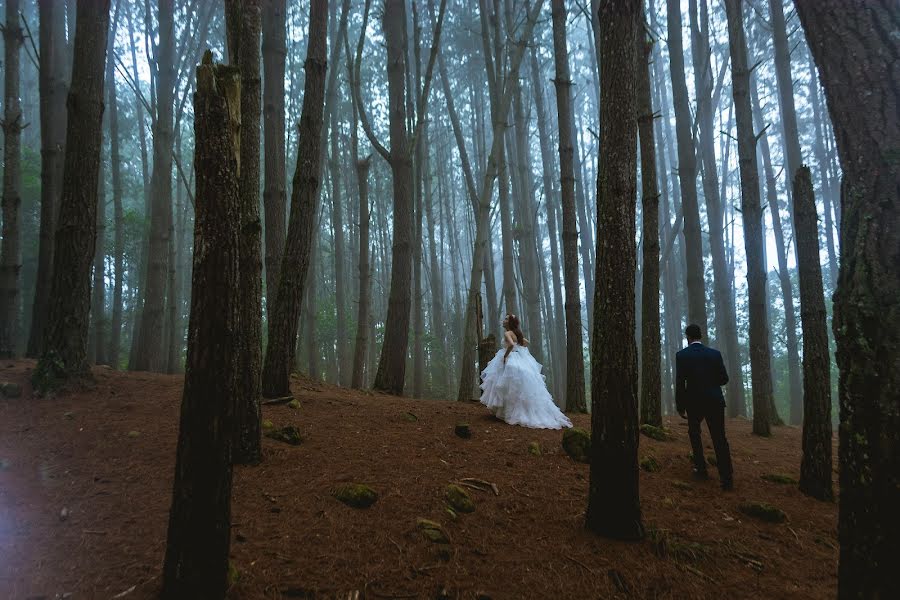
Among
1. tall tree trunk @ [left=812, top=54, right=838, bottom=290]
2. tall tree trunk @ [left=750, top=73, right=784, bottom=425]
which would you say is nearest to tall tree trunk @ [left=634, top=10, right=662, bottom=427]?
tall tree trunk @ [left=750, top=73, right=784, bottom=425]

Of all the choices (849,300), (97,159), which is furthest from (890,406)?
(97,159)

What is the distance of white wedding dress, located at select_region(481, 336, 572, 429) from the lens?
6.63m

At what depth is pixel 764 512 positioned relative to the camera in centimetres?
426

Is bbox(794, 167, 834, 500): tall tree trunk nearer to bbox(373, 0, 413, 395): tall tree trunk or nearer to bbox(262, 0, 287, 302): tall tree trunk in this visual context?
bbox(373, 0, 413, 395): tall tree trunk

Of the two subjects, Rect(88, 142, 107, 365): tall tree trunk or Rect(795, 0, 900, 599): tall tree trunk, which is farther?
Rect(88, 142, 107, 365): tall tree trunk

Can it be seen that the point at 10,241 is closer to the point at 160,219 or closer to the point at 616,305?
the point at 160,219

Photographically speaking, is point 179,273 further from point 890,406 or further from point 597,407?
point 890,406

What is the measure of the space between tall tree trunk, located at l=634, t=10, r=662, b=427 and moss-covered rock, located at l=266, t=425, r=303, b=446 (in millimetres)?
4778

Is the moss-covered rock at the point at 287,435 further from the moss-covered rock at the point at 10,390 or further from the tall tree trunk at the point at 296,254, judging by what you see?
the moss-covered rock at the point at 10,390

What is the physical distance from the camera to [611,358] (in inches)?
132

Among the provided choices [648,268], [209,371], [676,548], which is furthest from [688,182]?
[209,371]

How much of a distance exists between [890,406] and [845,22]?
173 cm

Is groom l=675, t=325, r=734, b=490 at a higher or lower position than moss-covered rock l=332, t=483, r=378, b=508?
higher

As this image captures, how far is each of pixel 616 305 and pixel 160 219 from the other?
1001 centimetres
